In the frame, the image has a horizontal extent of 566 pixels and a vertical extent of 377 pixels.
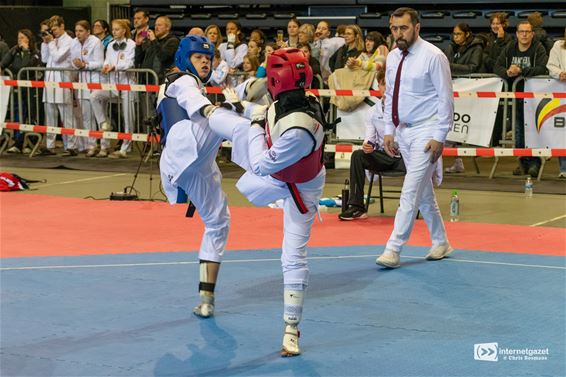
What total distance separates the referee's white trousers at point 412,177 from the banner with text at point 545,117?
5516 mm

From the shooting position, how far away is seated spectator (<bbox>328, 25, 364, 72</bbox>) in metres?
16.4

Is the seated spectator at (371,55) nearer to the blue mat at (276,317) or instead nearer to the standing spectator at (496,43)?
the standing spectator at (496,43)

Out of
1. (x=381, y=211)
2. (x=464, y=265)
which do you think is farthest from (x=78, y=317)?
(x=381, y=211)

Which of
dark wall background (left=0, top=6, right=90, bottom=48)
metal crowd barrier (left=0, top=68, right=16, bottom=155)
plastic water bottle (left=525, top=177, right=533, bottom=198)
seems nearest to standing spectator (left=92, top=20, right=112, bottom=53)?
metal crowd barrier (left=0, top=68, right=16, bottom=155)

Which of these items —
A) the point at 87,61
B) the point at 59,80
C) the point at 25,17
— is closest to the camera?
the point at 87,61

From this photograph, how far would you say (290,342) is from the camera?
718 cm

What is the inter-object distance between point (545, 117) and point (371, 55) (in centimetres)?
275

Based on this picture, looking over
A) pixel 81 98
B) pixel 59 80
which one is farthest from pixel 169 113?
pixel 59 80

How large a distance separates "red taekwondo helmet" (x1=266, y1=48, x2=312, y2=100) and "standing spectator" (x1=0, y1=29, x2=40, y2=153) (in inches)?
508

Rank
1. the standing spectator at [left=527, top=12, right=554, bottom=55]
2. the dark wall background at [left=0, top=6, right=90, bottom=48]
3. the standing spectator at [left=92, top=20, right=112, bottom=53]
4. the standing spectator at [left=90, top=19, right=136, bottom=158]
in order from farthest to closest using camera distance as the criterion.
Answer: the dark wall background at [left=0, top=6, right=90, bottom=48] < the standing spectator at [left=92, top=20, right=112, bottom=53] < the standing spectator at [left=90, top=19, right=136, bottom=158] < the standing spectator at [left=527, top=12, right=554, bottom=55]

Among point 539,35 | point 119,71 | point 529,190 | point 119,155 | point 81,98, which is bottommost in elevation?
point 119,155

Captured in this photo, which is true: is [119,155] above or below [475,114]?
below

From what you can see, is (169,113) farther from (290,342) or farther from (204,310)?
(290,342)

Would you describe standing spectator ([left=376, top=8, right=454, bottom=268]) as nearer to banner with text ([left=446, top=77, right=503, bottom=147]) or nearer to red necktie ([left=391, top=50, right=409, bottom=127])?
red necktie ([left=391, top=50, right=409, bottom=127])
